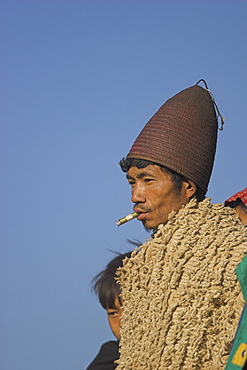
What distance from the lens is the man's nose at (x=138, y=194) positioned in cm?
282

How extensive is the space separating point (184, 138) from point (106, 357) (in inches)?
78.9

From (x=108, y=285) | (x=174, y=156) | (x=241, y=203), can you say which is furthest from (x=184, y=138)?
(x=108, y=285)

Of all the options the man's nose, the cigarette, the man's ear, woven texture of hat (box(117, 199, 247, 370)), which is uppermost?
the man's nose

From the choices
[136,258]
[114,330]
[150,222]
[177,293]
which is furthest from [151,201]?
[114,330]

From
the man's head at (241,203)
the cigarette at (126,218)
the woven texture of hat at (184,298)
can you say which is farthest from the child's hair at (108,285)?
the woven texture of hat at (184,298)

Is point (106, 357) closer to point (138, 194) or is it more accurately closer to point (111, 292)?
point (111, 292)

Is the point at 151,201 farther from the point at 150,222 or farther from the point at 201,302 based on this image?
the point at 201,302

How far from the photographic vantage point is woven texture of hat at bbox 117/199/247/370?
2.29m

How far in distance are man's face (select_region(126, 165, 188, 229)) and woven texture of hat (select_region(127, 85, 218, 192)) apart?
60 mm

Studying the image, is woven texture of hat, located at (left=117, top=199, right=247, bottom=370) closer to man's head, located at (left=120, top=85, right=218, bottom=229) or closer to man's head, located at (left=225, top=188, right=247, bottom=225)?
man's head, located at (left=120, top=85, right=218, bottom=229)

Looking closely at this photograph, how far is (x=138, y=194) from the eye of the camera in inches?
112

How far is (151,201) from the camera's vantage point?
2795mm

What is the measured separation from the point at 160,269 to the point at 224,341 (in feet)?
1.13

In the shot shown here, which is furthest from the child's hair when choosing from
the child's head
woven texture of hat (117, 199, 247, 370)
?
woven texture of hat (117, 199, 247, 370)
